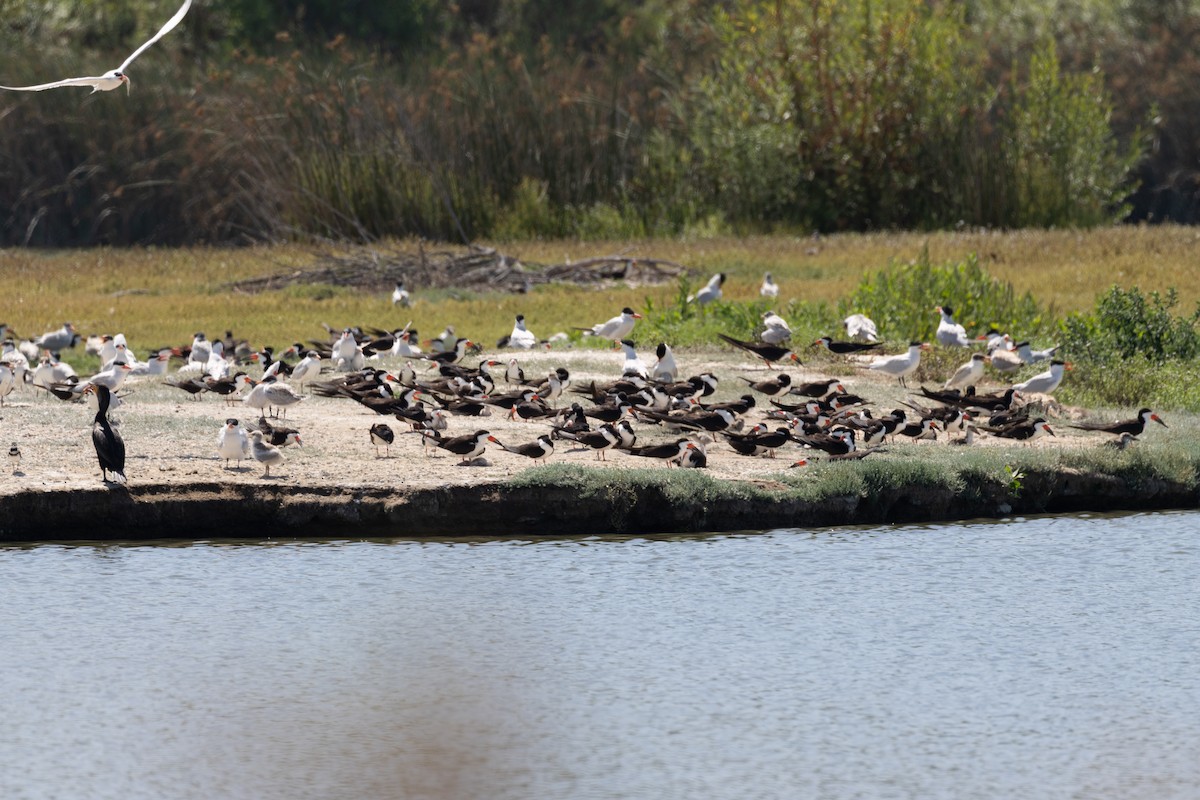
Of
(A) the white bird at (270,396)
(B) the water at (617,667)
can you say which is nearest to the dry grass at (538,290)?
(A) the white bird at (270,396)

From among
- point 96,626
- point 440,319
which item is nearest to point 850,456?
point 96,626

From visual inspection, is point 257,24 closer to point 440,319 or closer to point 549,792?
point 440,319

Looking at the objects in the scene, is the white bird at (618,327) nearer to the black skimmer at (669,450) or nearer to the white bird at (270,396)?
the white bird at (270,396)

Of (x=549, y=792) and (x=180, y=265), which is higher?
(x=549, y=792)

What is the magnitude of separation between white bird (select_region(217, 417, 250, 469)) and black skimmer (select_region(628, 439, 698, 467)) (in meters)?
3.24

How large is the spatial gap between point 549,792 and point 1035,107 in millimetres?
27987

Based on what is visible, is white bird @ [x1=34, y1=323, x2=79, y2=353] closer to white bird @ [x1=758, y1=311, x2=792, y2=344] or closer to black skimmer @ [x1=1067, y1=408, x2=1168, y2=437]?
white bird @ [x1=758, y1=311, x2=792, y2=344]

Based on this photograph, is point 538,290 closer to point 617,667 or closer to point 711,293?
point 711,293

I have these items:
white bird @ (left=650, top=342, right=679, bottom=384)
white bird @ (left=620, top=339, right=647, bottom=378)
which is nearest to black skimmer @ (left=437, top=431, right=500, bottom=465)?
white bird @ (left=620, top=339, right=647, bottom=378)

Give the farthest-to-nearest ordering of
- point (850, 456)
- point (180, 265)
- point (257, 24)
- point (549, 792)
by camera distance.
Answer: point (257, 24) < point (180, 265) < point (850, 456) < point (549, 792)

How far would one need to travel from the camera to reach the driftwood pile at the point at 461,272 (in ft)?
91.4

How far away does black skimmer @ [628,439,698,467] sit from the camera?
15.2 metres

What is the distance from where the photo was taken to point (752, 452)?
15.7m

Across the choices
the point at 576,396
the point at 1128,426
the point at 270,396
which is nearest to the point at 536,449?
the point at 270,396
